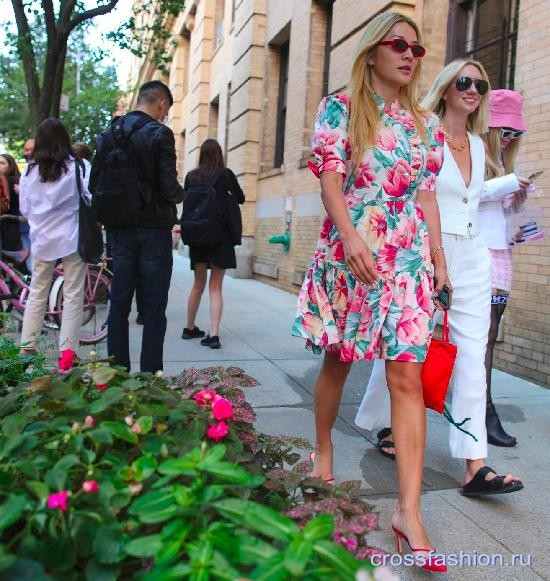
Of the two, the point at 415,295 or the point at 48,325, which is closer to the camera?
the point at 415,295

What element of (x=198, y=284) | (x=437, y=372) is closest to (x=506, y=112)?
(x=437, y=372)

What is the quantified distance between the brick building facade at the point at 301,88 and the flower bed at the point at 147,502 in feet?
14.1

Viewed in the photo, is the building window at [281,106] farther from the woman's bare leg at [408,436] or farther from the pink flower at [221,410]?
the pink flower at [221,410]

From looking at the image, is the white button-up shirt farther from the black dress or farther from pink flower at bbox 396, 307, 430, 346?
pink flower at bbox 396, 307, 430, 346

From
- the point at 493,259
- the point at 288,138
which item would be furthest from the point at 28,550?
the point at 288,138

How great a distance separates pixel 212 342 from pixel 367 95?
4.04 metres

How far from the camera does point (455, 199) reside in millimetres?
3209

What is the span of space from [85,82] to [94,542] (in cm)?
3647

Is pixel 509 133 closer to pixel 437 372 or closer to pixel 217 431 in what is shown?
pixel 437 372

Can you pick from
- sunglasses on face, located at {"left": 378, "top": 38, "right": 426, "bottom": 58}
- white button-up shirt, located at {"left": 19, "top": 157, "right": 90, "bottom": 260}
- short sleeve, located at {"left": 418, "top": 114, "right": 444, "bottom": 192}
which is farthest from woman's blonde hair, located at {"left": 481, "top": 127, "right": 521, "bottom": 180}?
white button-up shirt, located at {"left": 19, "top": 157, "right": 90, "bottom": 260}

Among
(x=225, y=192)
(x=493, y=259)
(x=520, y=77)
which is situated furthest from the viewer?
(x=225, y=192)

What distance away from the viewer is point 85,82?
114ft

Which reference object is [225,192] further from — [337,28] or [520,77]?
[337,28]

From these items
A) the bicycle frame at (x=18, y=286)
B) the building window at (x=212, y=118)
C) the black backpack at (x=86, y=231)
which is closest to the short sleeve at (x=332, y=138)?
the black backpack at (x=86, y=231)
